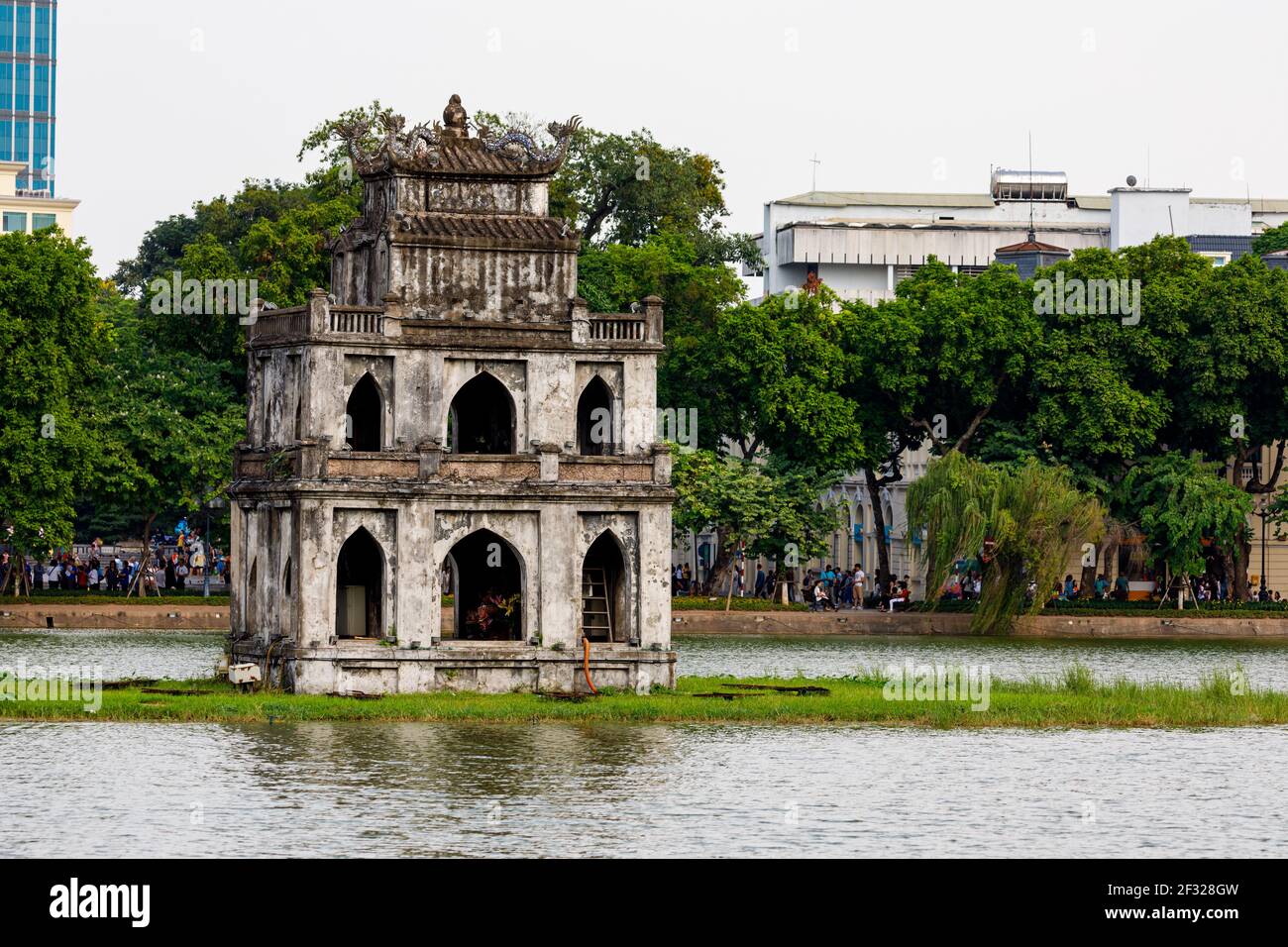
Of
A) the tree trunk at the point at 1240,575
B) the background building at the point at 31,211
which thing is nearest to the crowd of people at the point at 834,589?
the tree trunk at the point at 1240,575

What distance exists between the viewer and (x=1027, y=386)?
92500 millimetres

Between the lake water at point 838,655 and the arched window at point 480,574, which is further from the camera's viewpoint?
the lake water at point 838,655

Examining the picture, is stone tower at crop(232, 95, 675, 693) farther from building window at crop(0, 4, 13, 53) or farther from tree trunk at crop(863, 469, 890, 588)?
building window at crop(0, 4, 13, 53)

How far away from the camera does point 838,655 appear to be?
7525 centimetres

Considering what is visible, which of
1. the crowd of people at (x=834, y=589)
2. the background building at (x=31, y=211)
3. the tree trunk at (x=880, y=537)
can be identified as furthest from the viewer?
the background building at (x=31, y=211)

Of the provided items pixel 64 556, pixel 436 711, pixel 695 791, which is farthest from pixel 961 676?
pixel 64 556

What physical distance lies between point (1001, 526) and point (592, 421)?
88.2 ft

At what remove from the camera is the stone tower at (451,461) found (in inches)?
2115

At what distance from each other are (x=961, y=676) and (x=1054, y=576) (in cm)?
2095
